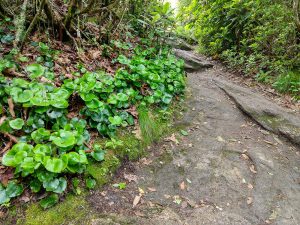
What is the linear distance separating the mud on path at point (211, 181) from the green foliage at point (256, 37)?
88.4 inches

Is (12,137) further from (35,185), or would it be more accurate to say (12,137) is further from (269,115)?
(269,115)

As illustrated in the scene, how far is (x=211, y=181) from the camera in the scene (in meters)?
2.79

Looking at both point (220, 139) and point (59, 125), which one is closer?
point (59, 125)

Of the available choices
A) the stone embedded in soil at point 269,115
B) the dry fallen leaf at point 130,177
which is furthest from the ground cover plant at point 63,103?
the stone embedded in soil at point 269,115

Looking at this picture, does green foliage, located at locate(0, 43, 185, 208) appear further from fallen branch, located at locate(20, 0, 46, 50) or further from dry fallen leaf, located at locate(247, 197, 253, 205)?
dry fallen leaf, located at locate(247, 197, 253, 205)

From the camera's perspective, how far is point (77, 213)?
2.04 meters

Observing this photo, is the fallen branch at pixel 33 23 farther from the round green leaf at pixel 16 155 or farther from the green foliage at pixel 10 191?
the green foliage at pixel 10 191

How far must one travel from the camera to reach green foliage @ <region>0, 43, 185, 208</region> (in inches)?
77.9

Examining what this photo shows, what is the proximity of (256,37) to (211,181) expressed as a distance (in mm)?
4689

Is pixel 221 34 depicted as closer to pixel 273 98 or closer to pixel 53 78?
pixel 273 98

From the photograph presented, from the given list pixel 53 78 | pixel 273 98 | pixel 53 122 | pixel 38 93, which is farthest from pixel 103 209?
pixel 273 98

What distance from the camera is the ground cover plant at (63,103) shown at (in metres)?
2.00

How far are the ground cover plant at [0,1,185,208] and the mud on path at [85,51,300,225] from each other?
40 cm

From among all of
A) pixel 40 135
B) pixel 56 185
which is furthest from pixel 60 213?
pixel 40 135
